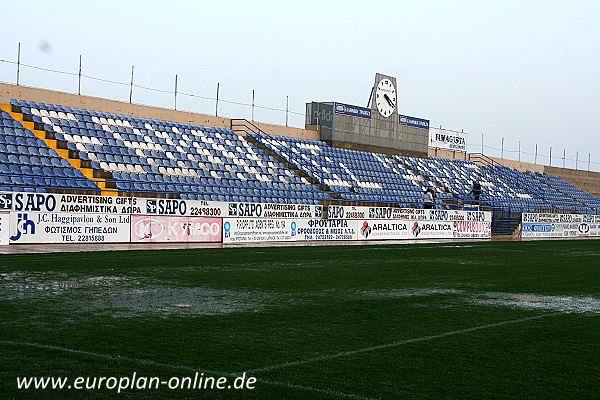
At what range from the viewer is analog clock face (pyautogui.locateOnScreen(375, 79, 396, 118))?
173 feet

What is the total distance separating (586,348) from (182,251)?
16.9 meters

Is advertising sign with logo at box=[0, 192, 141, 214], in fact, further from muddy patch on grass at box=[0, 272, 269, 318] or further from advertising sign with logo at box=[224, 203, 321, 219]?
muddy patch on grass at box=[0, 272, 269, 318]

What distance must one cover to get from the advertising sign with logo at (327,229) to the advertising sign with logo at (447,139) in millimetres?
25050

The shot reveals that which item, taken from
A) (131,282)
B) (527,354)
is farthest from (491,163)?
(527,354)

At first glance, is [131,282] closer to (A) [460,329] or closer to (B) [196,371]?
(A) [460,329]

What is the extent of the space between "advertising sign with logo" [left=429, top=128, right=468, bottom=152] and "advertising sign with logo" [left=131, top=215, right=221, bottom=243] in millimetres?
32953

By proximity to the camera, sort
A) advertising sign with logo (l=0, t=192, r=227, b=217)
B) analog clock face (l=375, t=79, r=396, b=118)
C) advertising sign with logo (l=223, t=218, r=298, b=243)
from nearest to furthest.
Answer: advertising sign with logo (l=0, t=192, r=227, b=217)
advertising sign with logo (l=223, t=218, r=298, b=243)
analog clock face (l=375, t=79, r=396, b=118)

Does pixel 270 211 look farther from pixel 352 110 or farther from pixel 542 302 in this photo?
pixel 542 302

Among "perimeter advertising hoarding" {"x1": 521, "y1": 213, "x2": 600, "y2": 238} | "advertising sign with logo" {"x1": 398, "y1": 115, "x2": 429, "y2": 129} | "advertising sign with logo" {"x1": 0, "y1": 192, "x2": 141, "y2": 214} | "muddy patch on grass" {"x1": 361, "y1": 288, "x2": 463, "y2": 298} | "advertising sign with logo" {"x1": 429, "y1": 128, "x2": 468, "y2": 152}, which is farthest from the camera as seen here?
"advertising sign with logo" {"x1": 429, "y1": 128, "x2": 468, "y2": 152}

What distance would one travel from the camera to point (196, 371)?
6.57 m

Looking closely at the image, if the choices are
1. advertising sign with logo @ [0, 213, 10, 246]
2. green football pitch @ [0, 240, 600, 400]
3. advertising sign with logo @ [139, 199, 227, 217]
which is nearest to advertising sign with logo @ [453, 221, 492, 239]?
advertising sign with logo @ [139, 199, 227, 217]

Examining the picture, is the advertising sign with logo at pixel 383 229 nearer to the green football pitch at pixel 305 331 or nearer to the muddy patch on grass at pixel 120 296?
the green football pitch at pixel 305 331

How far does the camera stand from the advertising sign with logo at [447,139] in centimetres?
6028

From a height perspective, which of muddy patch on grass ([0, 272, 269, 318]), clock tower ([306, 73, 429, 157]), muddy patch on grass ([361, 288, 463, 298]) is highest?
A: clock tower ([306, 73, 429, 157])
